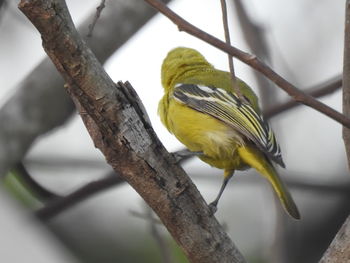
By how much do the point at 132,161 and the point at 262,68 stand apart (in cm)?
59

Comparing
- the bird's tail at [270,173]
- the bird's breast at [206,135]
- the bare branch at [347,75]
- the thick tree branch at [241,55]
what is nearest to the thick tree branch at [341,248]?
the bare branch at [347,75]

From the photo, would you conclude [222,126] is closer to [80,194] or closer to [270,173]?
[270,173]

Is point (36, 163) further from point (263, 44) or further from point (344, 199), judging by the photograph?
point (344, 199)

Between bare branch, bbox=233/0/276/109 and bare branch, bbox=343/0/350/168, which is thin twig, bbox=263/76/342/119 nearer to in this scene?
bare branch, bbox=233/0/276/109

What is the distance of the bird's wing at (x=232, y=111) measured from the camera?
10.3 feet

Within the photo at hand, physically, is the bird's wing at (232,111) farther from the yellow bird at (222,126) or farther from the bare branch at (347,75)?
the bare branch at (347,75)

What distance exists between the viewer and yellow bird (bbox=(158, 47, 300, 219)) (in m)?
3.13

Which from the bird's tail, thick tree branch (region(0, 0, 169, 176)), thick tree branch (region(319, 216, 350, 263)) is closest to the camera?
thick tree branch (region(319, 216, 350, 263))

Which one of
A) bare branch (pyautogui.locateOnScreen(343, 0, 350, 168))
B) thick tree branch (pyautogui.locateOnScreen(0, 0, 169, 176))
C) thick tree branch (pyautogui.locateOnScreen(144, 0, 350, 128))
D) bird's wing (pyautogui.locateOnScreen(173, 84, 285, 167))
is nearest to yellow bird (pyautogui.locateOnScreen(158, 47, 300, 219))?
bird's wing (pyautogui.locateOnScreen(173, 84, 285, 167))

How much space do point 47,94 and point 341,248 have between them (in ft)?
8.12

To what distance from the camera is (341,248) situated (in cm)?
202

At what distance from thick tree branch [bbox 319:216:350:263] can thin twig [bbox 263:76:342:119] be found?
3.40 ft

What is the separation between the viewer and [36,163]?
150 inches

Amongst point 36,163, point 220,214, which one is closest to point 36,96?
point 36,163
